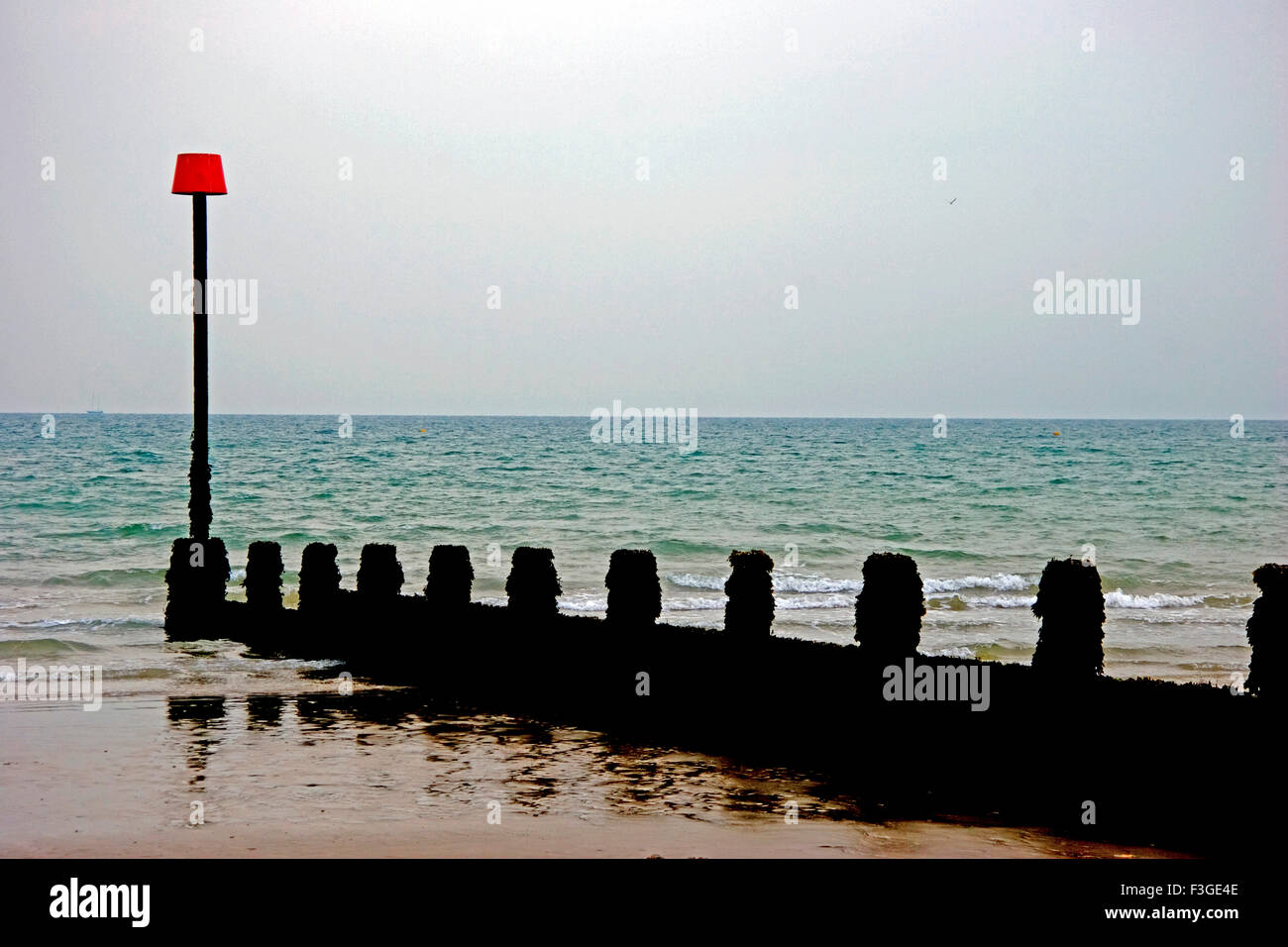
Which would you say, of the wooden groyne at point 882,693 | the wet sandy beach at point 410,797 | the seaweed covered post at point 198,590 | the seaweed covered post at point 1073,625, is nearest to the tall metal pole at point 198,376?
the seaweed covered post at point 198,590

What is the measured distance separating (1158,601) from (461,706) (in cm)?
1870

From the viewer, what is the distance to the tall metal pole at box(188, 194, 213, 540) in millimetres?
15219

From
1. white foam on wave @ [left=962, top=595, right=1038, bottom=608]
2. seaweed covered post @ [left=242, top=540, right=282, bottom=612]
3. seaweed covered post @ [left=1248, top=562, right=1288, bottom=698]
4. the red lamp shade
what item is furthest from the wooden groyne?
white foam on wave @ [left=962, top=595, right=1038, bottom=608]

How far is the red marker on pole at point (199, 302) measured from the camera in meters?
15.2

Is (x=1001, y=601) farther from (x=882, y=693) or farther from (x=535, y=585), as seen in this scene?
(x=882, y=693)

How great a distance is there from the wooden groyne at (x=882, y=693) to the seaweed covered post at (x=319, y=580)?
19.3 inches

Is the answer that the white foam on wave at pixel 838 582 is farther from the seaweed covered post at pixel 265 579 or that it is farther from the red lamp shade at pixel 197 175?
the red lamp shade at pixel 197 175

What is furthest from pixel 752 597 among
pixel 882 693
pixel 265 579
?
pixel 265 579

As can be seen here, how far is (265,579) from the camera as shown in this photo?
14.5 metres

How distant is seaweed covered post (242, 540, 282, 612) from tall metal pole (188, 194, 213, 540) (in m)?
1.00

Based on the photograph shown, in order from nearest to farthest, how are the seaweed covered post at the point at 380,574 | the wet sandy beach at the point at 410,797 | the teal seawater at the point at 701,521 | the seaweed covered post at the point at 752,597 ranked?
the wet sandy beach at the point at 410,797, the seaweed covered post at the point at 752,597, the seaweed covered post at the point at 380,574, the teal seawater at the point at 701,521
